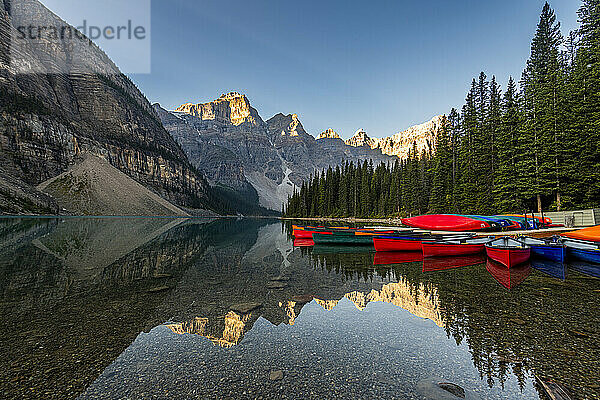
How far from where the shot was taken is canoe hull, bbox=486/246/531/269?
47.3 ft

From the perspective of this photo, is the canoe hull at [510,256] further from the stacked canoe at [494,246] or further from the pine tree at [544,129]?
the pine tree at [544,129]

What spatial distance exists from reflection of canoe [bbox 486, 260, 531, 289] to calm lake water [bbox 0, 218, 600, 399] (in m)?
0.16

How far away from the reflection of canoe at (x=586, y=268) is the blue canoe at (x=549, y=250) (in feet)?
2.16

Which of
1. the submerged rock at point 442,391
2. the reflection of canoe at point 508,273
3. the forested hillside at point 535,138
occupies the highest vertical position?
the forested hillside at point 535,138

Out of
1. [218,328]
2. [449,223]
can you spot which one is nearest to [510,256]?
[218,328]

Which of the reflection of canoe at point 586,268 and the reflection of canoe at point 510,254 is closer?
the reflection of canoe at point 586,268

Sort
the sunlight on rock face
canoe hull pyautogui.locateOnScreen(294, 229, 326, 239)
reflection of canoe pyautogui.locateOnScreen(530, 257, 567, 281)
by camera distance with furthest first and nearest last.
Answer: canoe hull pyautogui.locateOnScreen(294, 229, 326, 239) → reflection of canoe pyautogui.locateOnScreen(530, 257, 567, 281) → the sunlight on rock face

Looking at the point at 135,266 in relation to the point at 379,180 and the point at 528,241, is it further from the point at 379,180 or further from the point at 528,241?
the point at 379,180

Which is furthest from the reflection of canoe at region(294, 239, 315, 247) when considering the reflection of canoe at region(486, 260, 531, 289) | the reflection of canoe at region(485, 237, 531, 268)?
the reflection of canoe at region(485, 237, 531, 268)

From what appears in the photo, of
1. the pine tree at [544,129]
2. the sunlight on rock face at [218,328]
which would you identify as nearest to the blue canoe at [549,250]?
the sunlight on rock face at [218,328]

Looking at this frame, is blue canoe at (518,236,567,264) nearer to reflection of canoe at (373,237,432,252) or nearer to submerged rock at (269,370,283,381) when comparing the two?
reflection of canoe at (373,237,432,252)

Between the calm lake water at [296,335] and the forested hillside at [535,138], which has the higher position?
the forested hillside at [535,138]

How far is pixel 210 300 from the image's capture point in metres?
10.2

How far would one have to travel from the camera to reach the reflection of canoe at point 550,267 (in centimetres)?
1356
